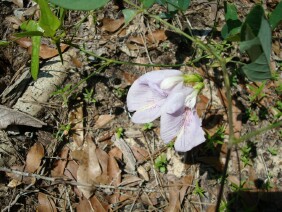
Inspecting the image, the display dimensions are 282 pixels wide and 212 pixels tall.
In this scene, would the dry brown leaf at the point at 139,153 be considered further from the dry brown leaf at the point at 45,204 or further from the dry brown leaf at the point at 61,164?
the dry brown leaf at the point at 45,204

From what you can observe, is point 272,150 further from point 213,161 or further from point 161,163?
point 161,163

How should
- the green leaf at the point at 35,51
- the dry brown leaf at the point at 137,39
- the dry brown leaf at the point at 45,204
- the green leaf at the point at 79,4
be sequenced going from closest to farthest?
the green leaf at the point at 79,4 < the green leaf at the point at 35,51 < the dry brown leaf at the point at 45,204 < the dry brown leaf at the point at 137,39

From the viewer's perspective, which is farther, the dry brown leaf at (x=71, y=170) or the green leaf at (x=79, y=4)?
the dry brown leaf at (x=71, y=170)

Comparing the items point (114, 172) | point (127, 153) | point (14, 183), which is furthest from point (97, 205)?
point (14, 183)

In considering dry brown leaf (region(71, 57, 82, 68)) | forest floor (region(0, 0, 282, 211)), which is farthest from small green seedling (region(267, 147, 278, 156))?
dry brown leaf (region(71, 57, 82, 68))

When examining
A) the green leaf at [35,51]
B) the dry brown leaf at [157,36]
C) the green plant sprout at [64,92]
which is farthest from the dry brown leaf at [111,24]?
the green leaf at [35,51]

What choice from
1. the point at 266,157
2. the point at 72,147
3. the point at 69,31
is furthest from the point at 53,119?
the point at 266,157
